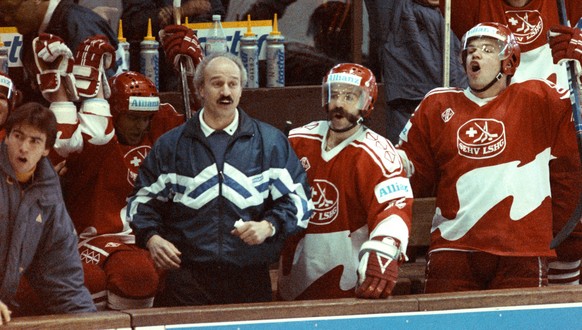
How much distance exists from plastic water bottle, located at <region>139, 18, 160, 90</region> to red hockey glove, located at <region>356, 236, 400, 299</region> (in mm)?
1925

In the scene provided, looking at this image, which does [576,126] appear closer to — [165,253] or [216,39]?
[165,253]

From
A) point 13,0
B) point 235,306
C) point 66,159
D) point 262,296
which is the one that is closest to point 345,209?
point 262,296

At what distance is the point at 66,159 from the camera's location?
5.38 meters

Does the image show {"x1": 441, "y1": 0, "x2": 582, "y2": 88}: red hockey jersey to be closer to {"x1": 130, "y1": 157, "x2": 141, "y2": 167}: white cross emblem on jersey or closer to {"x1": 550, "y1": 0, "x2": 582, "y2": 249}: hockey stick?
{"x1": 550, "y1": 0, "x2": 582, "y2": 249}: hockey stick

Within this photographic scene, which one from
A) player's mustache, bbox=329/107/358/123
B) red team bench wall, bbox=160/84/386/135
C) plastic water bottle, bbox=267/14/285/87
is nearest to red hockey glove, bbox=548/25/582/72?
player's mustache, bbox=329/107/358/123

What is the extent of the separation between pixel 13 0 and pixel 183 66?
784 millimetres

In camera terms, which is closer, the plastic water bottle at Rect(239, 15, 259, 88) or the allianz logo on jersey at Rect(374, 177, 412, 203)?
the allianz logo on jersey at Rect(374, 177, 412, 203)

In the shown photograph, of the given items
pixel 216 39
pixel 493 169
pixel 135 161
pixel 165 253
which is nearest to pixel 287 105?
pixel 216 39

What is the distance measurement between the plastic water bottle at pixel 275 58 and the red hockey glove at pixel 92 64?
1.15 m

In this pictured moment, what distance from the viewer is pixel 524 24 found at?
5918mm

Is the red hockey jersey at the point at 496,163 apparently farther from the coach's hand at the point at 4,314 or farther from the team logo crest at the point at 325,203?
the coach's hand at the point at 4,314

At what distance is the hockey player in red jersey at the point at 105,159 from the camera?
524cm

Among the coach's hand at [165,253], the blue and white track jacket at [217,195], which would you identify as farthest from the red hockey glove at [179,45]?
the coach's hand at [165,253]

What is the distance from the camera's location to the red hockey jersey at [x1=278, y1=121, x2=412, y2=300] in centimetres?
499
